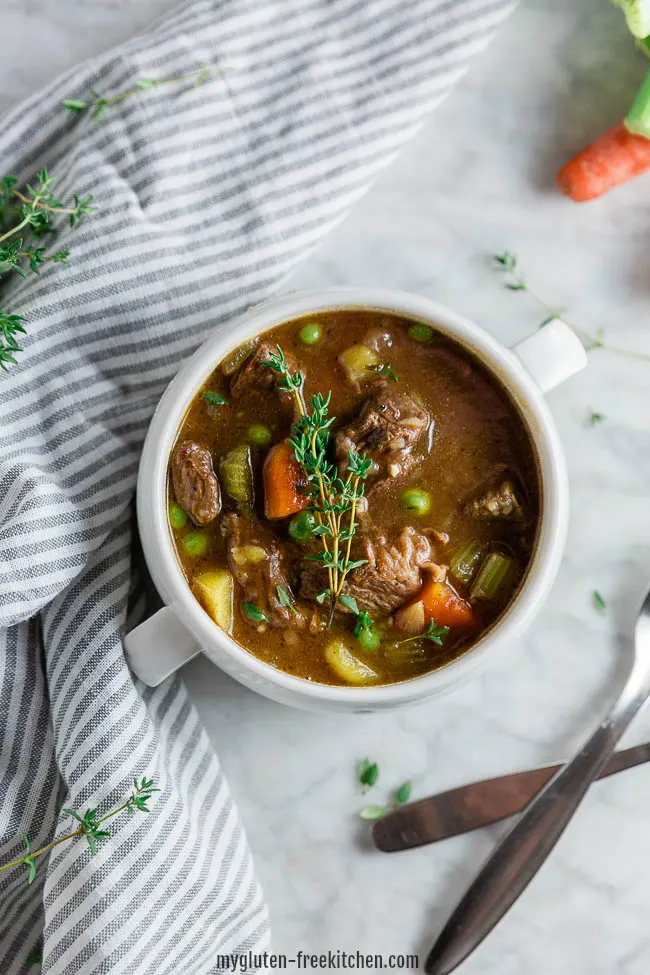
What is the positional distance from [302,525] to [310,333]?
43cm

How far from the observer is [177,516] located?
2.04m

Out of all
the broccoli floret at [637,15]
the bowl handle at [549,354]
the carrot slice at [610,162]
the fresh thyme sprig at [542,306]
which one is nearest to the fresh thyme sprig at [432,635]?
the bowl handle at [549,354]

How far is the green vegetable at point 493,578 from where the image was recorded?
2.02 meters

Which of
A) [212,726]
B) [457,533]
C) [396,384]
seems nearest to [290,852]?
[212,726]

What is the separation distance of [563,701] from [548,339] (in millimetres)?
1003

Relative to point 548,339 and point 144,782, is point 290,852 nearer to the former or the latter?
point 144,782

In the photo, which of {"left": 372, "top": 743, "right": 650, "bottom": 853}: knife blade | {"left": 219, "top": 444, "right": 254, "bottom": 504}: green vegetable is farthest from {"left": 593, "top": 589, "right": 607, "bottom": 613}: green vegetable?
{"left": 219, "top": 444, "right": 254, "bottom": 504}: green vegetable

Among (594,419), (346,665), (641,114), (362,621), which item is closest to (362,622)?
(362,621)

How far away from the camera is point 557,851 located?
246 centimetres

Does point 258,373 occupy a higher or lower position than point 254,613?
higher

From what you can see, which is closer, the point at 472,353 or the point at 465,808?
the point at 472,353

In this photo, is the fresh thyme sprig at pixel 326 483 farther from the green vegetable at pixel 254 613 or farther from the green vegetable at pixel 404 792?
the green vegetable at pixel 404 792

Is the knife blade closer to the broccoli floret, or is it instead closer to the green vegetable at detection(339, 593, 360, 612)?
the green vegetable at detection(339, 593, 360, 612)

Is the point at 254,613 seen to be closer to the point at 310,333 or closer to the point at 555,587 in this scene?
the point at 310,333
